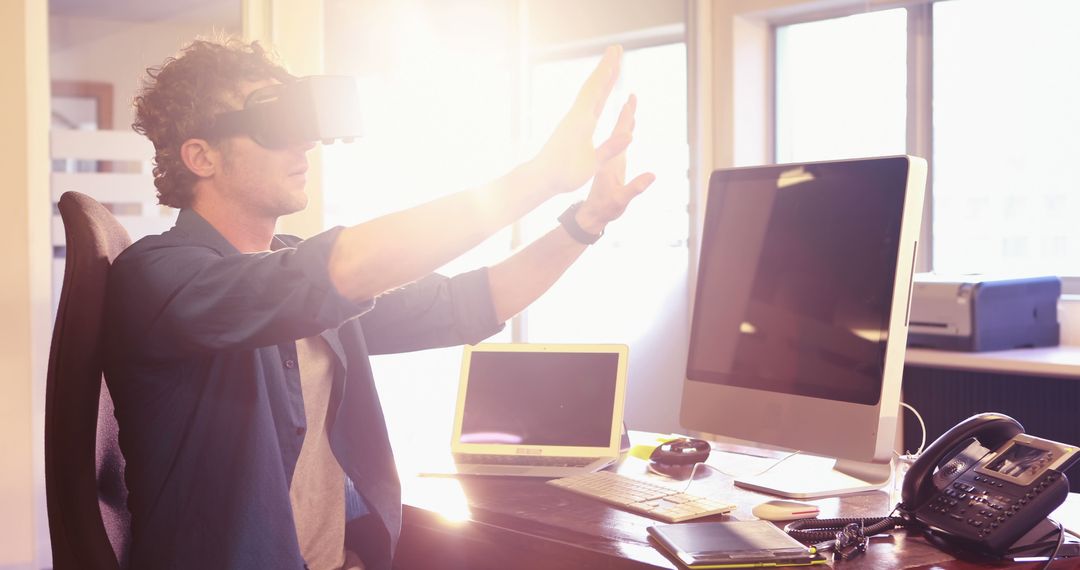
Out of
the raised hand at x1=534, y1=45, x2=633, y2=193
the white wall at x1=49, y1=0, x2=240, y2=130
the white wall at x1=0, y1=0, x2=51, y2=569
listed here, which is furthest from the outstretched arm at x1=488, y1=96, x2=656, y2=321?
the white wall at x1=0, y1=0, x2=51, y2=569

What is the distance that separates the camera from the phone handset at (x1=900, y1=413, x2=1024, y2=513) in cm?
138

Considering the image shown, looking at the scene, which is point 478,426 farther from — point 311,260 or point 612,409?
point 311,260

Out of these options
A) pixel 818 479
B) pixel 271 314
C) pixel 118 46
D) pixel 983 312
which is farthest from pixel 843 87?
pixel 271 314

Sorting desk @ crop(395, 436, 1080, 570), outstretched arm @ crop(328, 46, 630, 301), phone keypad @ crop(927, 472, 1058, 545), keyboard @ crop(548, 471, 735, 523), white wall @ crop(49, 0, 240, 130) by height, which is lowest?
desk @ crop(395, 436, 1080, 570)

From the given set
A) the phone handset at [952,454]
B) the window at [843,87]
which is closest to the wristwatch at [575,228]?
the phone handset at [952,454]

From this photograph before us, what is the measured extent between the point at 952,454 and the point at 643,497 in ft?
1.47

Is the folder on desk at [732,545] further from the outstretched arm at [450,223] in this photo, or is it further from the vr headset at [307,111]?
the vr headset at [307,111]

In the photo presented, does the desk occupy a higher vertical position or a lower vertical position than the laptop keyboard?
lower

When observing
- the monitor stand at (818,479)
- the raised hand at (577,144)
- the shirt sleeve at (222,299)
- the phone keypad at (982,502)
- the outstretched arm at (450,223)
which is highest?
the raised hand at (577,144)

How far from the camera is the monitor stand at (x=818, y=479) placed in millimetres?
1571

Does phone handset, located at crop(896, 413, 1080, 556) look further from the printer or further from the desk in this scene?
the printer

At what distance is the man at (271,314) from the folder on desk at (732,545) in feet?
1.51

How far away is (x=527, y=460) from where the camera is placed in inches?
71.9

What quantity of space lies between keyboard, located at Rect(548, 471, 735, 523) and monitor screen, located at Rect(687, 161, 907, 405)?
252 mm
